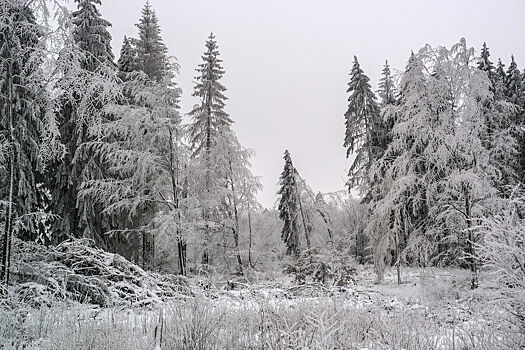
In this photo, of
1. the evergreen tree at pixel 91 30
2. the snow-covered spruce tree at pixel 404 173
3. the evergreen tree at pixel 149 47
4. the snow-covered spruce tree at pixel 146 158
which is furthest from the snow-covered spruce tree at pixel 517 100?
the evergreen tree at pixel 91 30

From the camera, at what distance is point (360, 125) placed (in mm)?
22250

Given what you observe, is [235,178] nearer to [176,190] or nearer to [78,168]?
[176,190]

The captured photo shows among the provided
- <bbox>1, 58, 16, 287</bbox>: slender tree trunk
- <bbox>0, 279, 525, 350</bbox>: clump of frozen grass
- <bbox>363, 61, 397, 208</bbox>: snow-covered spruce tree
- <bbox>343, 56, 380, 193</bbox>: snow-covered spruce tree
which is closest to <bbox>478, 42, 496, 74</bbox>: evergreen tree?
<bbox>363, 61, 397, 208</bbox>: snow-covered spruce tree

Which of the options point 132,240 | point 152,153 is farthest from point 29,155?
point 132,240

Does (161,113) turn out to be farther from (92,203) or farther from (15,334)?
(15,334)

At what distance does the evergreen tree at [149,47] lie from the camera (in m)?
19.0

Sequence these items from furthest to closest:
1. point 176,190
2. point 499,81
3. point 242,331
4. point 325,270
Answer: point 499,81
point 176,190
point 325,270
point 242,331

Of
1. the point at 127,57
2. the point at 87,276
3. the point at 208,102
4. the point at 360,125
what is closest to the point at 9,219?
the point at 87,276

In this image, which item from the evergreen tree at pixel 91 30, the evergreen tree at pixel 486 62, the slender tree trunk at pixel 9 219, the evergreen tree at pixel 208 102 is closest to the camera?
the slender tree trunk at pixel 9 219

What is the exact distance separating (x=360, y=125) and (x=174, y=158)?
1220 centimetres

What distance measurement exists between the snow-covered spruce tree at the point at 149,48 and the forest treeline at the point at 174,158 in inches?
2.9

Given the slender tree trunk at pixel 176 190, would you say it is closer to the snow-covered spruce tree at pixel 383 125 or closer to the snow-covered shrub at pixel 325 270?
the snow-covered shrub at pixel 325 270

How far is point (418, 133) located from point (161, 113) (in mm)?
9136

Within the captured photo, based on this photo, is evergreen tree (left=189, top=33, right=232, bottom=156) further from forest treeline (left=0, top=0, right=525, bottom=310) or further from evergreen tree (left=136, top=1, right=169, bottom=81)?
evergreen tree (left=136, top=1, right=169, bottom=81)
